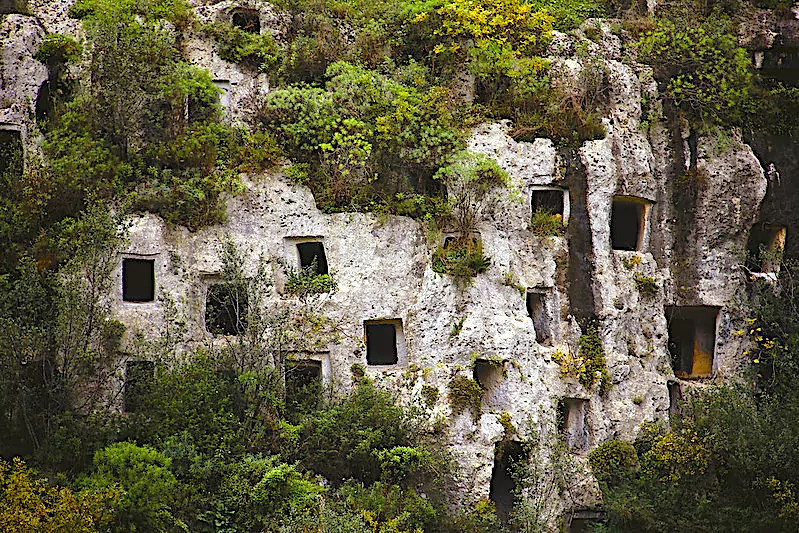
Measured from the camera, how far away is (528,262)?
28.3 metres

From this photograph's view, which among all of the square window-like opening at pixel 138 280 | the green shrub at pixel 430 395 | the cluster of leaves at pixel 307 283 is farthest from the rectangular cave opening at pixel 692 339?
the square window-like opening at pixel 138 280

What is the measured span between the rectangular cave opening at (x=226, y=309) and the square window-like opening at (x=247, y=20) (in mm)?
9627

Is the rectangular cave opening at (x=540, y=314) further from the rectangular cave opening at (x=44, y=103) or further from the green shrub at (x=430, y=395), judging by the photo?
the rectangular cave opening at (x=44, y=103)

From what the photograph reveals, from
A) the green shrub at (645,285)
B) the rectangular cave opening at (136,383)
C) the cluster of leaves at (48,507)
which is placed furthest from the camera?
the green shrub at (645,285)

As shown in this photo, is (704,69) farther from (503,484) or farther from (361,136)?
(503,484)

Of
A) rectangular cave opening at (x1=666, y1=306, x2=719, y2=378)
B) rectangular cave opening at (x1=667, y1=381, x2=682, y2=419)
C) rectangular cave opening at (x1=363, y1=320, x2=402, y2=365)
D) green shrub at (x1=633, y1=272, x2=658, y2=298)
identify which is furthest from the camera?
rectangular cave opening at (x1=666, y1=306, x2=719, y2=378)

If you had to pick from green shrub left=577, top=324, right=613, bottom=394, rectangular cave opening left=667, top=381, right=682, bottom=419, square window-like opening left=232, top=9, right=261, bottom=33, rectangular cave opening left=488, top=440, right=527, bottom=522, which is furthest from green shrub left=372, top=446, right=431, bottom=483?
square window-like opening left=232, top=9, right=261, bottom=33

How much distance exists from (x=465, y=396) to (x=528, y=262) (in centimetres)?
469

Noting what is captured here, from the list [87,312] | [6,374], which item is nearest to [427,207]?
[87,312]

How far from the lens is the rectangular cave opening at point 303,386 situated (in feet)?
85.4

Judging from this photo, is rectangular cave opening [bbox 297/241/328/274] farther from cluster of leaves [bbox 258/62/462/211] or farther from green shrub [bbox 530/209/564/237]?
green shrub [bbox 530/209/564/237]

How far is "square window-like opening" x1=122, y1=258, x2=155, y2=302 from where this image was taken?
2875 centimetres

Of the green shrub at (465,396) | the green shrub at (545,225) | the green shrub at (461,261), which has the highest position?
the green shrub at (545,225)

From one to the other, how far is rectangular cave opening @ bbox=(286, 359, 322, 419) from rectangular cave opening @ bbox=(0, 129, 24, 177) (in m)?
9.01
